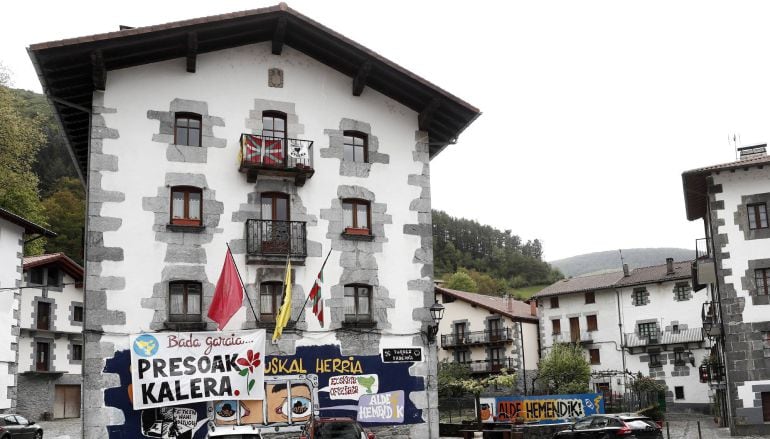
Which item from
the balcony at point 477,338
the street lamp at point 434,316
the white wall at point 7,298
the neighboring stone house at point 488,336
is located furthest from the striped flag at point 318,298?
the balcony at point 477,338

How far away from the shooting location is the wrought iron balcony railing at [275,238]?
23219mm

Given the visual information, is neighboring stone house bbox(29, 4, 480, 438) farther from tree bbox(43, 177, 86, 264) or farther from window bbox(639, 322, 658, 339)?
tree bbox(43, 177, 86, 264)

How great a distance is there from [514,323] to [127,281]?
1704 inches

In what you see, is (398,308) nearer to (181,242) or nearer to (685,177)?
(181,242)

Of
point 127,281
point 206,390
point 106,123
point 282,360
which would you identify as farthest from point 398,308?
point 106,123

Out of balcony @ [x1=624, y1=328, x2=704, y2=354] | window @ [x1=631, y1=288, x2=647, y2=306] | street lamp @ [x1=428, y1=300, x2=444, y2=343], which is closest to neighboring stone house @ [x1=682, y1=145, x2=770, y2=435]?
street lamp @ [x1=428, y1=300, x2=444, y2=343]

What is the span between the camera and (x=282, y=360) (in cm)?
2286

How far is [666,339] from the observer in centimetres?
5659

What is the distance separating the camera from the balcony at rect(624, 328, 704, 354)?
55219 mm

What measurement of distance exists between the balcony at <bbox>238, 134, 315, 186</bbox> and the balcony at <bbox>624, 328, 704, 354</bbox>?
40415mm

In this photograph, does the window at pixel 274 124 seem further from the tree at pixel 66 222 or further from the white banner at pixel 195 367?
the tree at pixel 66 222

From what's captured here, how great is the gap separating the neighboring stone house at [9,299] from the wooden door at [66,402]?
11124 millimetres

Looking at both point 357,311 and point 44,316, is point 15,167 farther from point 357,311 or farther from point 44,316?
point 357,311

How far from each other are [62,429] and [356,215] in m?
22.2
